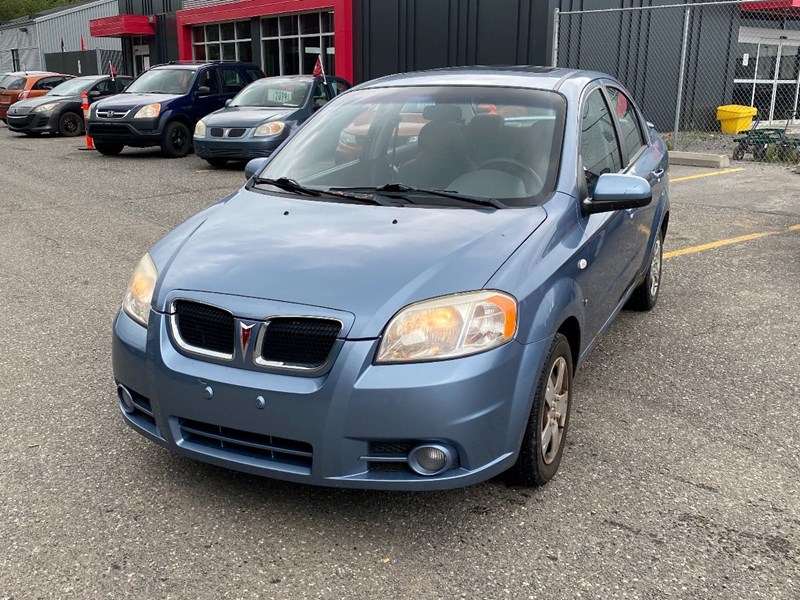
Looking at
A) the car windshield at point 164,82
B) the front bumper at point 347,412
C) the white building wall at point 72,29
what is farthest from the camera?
the white building wall at point 72,29

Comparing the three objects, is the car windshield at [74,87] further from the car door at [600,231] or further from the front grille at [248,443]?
the front grille at [248,443]

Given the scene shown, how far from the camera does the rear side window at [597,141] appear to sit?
13.1ft

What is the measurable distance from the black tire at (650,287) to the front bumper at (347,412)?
2674mm

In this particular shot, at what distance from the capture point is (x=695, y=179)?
12.0 metres

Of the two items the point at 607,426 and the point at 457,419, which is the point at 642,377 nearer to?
the point at 607,426

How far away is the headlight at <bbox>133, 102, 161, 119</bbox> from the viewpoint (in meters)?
14.7

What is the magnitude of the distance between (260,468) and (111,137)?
1351 cm

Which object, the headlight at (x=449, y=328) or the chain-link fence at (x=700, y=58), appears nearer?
the headlight at (x=449, y=328)

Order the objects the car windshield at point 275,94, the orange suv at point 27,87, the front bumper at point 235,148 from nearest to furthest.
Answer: the front bumper at point 235,148 → the car windshield at point 275,94 → the orange suv at point 27,87

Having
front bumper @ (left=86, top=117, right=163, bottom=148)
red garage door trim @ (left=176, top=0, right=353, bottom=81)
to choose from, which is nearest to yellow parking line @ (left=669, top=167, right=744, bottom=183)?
front bumper @ (left=86, top=117, right=163, bottom=148)

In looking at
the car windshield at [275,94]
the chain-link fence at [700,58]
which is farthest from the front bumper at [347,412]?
the chain-link fence at [700,58]

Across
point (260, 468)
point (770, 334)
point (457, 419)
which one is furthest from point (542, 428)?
point (770, 334)

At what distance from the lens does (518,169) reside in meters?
3.74

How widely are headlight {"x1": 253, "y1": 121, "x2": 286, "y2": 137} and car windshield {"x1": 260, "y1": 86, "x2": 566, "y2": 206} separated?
8444mm
